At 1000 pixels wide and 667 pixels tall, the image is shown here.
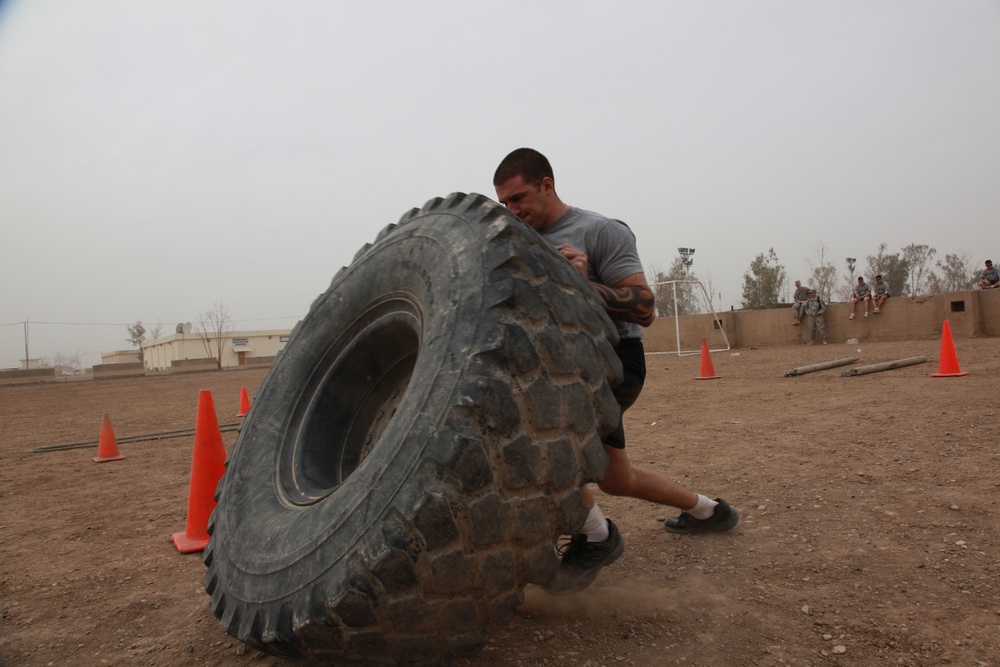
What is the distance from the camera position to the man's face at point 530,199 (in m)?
Result: 2.66

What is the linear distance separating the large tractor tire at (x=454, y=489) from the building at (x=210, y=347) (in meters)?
62.3

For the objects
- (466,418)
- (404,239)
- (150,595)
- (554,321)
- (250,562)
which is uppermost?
(404,239)

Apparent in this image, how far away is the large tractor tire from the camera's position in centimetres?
147

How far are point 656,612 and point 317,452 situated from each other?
144cm

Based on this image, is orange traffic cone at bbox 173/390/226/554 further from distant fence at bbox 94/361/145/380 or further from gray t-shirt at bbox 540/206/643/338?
distant fence at bbox 94/361/145/380

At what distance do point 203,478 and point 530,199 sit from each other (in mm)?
2498

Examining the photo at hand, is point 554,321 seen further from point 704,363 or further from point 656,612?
point 704,363

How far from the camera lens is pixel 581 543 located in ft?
8.30

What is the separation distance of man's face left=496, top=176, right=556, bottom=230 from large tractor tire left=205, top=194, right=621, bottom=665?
1.77 feet

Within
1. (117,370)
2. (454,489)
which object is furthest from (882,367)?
(117,370)

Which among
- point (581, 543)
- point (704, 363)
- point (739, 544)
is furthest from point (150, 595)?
point (704, 363)

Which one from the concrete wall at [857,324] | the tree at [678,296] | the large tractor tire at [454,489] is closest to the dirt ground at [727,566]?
the large tractor tire at [454,489]

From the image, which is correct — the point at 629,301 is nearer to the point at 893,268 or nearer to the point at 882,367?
the point at 882,367

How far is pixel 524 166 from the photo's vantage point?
8.71 ft
